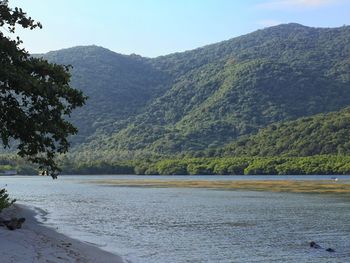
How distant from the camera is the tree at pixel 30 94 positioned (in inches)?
783

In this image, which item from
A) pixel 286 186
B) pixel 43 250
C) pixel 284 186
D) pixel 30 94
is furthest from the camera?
pixel 284 186

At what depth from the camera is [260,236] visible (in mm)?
40750

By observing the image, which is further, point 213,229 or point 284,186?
point 284,186

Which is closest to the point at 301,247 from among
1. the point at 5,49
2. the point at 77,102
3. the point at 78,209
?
the point at 77,102

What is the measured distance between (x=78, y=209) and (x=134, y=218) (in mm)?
13301

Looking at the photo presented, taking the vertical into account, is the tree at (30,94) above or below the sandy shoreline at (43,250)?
above

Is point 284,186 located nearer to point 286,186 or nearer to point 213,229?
point 286,186

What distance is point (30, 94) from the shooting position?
67.5 ft

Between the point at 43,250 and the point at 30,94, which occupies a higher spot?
the point at 30,94

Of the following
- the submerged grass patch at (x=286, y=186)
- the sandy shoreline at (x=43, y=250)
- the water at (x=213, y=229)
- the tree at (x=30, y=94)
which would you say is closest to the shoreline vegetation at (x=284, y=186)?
the submerged grass patch at (x=286, y=186)

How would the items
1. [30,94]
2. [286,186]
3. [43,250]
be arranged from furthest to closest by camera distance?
1. [286,186]
2. [43,250]
3. [30,94]

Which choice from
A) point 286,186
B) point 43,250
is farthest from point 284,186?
point 43,250

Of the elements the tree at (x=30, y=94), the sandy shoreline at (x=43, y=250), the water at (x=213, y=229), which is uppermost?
the tree at (x=30, y=94)

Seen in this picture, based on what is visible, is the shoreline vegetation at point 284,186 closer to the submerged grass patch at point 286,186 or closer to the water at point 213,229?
the submerged grass patch at point 286,186
